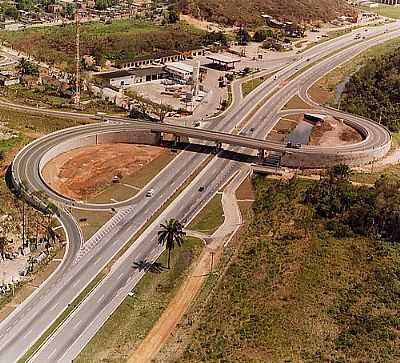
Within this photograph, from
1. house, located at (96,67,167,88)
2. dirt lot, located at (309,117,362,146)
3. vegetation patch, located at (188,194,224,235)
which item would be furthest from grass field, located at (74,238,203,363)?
house, located at (96,67,167,88)

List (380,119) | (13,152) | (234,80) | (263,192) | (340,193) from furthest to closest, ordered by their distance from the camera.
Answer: (234,80) → (380,119) → (13,152) → (263,192) → (340,193)

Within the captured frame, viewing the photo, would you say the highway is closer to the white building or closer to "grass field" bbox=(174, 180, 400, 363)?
"grass field" bbox=(174, 180, 400, 363)

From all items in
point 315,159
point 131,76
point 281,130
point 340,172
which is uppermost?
point 131,76

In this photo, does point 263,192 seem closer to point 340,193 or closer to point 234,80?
point 340,193

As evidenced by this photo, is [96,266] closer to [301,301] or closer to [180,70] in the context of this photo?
[301,301]

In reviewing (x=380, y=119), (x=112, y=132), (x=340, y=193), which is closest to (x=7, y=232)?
(x=112, y=132)

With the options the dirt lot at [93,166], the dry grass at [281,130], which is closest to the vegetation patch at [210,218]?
the dirt lot at [93,166]

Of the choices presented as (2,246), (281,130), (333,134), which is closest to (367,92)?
(333,134)
